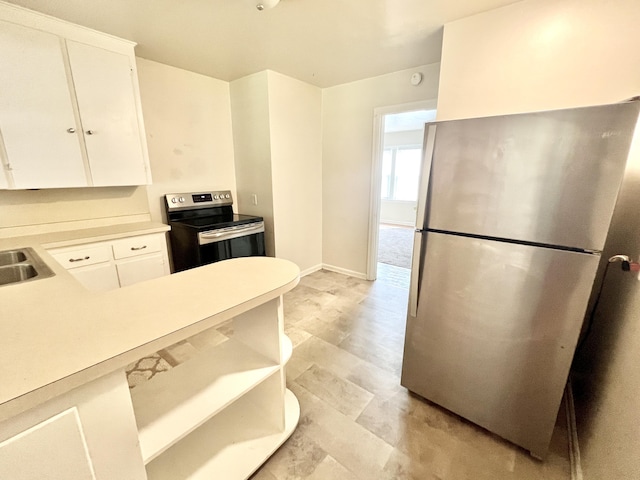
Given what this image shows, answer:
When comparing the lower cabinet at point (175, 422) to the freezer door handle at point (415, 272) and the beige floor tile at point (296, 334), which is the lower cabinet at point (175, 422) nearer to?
the beige floor tile at point (296, 334)

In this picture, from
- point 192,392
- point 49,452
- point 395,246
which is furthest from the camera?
point 395,246

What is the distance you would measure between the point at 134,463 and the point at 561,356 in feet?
5.72

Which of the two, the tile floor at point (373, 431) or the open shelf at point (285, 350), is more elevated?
the open shelf at point (285, 350)

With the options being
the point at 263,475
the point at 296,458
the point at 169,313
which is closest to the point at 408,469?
the point at 296,458

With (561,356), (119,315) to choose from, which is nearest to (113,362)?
(119,315)

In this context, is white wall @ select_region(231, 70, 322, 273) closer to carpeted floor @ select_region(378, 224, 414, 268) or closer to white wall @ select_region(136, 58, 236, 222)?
white wall @ select_region(136, 58, 236, 222)

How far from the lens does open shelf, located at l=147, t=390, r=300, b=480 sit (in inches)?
48.1

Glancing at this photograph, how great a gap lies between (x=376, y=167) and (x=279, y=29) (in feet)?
5.76

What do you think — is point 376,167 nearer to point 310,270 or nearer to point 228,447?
point 310,270

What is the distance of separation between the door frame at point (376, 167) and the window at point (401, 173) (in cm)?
439

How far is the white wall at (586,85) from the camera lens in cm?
121

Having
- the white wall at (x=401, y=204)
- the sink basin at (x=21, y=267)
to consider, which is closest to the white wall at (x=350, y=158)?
the sink basin at (x=21, y=267)

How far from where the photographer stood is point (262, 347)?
1383 mm

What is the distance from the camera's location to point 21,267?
151 cm
